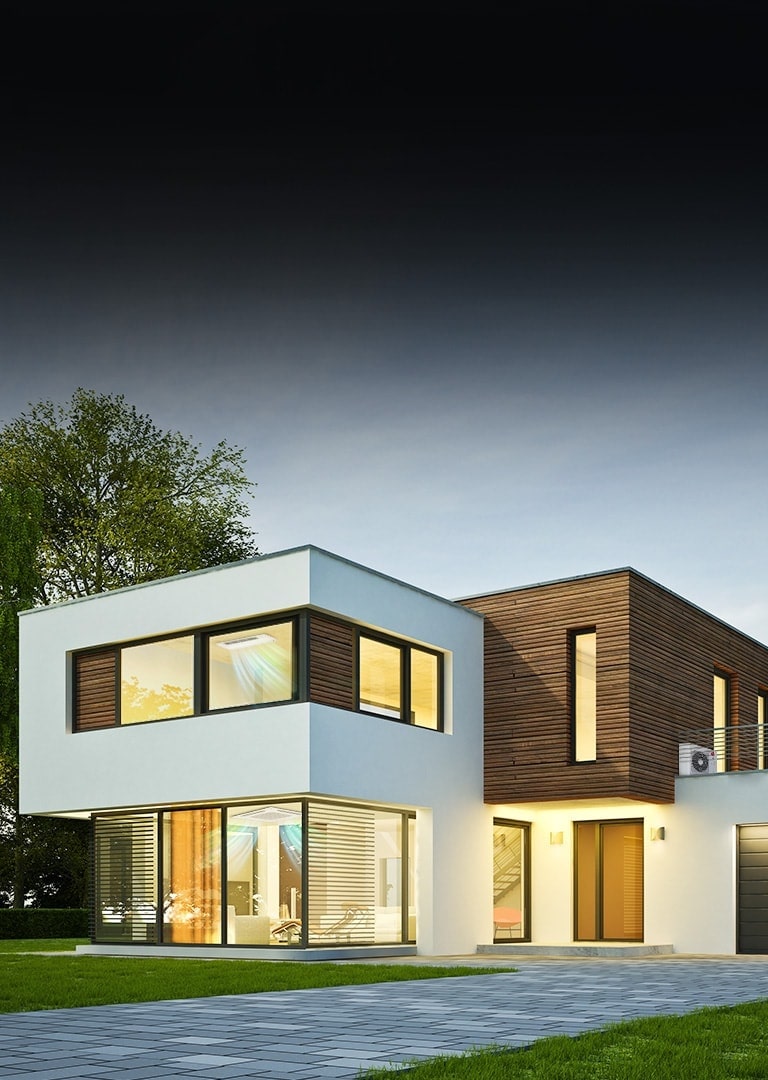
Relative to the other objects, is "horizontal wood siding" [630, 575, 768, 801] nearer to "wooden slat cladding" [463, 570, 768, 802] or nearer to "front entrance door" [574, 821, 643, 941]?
"wooden slat cladding" [463, 570, 768, 802]

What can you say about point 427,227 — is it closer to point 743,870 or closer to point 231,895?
point 231,895

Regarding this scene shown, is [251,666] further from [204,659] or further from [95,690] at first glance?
[95,690]

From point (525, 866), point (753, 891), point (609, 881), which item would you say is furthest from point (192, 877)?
point (753, 891)

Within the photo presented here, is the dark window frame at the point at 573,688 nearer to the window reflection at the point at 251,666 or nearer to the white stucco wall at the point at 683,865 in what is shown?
the white stucco wall at the point at 683,865

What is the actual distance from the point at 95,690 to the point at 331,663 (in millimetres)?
4884

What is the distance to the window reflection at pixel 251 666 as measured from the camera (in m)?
17.1

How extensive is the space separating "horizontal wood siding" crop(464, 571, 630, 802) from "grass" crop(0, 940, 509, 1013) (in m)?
5.41

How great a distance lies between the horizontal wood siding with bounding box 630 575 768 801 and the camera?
19172 mm

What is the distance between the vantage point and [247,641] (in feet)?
57.8

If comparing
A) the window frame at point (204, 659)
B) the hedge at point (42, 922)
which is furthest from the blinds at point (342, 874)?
the hedge at point (42, 922)

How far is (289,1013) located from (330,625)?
884cm

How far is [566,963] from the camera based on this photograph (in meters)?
16.0

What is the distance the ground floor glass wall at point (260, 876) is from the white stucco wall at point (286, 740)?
461 millimetres

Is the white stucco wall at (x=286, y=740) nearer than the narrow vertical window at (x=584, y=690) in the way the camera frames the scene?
Yes
